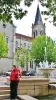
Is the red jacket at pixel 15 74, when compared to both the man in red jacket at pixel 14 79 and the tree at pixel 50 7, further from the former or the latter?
the tree at pixel 50 7

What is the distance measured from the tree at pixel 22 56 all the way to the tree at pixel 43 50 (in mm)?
1491

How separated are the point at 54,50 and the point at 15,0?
2277 inches

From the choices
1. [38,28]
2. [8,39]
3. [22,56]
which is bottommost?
[22,56]

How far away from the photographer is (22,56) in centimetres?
6838

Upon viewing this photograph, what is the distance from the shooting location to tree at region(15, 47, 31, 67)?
68.3 meters

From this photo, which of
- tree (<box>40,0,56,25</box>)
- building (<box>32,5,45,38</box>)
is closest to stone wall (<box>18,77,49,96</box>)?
tree (<box>40,0,56,25</box>)

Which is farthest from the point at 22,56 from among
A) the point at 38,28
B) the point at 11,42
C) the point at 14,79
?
the point at 14,79

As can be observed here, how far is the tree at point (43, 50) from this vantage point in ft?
223

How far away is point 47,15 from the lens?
12.9 meters

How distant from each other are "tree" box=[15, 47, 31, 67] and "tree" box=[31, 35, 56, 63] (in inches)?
58.7

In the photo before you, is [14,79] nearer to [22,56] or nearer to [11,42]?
[22,56]

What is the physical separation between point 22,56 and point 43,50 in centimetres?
534

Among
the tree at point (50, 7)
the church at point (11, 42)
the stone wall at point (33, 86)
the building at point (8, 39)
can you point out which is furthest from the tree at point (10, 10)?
the building at point (8, 39)

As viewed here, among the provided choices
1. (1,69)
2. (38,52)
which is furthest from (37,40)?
(1,69)
